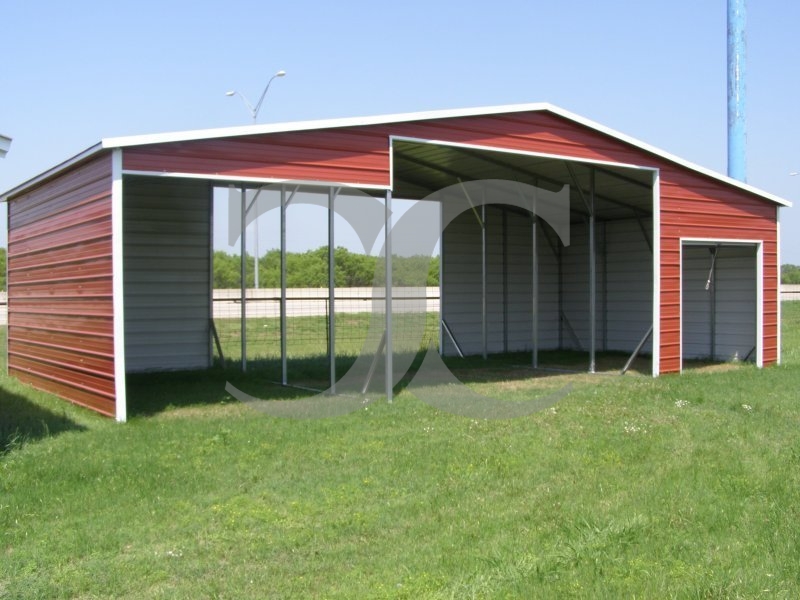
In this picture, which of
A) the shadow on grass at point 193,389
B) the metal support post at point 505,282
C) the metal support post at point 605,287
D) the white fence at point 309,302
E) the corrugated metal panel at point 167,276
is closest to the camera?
the shadow on grass at point 193,389

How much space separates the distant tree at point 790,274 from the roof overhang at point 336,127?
Answer: 57899 millimetres

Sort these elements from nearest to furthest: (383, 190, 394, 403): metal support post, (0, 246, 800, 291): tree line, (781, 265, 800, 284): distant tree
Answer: (383, 190, 394, 403): metal support post < (0, 246, 800, 291): tree line < (781, 265, 800, 284): distant tree

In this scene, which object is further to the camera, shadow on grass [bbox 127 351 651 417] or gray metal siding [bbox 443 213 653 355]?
gray metal siding [bbox 443 213 653 355]

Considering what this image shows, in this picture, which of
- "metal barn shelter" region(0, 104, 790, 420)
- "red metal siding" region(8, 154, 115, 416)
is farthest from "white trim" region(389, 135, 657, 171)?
"red metal siding" region(8, 154, 115, 416)

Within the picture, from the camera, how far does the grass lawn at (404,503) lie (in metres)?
4.41

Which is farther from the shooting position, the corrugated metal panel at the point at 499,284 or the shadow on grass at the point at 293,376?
the corrugated metal panel at the point at 499,284

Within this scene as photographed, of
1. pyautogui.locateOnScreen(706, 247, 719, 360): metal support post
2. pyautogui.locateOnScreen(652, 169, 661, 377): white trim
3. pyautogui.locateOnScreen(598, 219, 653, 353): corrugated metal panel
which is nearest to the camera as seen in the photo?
pyautogui.locateOnScreen(652, 169, 661, 377): white trim

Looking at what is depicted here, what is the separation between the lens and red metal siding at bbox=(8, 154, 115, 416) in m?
8.65

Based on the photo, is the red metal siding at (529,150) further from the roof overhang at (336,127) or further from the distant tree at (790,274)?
the distant tree at (790,274)

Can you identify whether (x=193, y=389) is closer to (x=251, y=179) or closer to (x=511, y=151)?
(x=251, y=179)

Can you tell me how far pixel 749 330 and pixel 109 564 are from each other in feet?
40.8

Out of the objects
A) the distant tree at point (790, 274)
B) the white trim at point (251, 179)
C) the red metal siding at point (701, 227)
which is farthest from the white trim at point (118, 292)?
the distant tree at point (790, 274)

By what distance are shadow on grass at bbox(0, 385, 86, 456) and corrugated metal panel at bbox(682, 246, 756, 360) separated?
1120cm

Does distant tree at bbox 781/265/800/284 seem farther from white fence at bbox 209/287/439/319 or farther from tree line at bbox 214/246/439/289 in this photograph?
white fence at bbox 209/287/439/319
